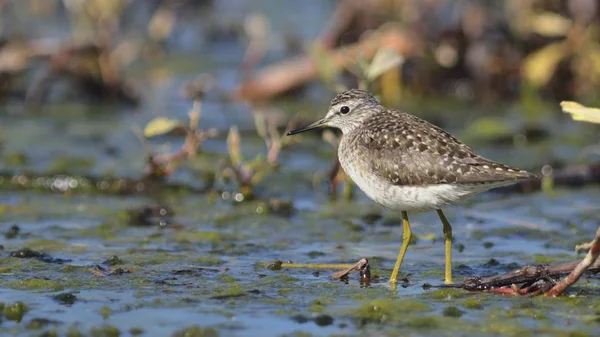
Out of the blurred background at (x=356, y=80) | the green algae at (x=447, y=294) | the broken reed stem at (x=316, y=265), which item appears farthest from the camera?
the blurred background at (x=356, y=80)

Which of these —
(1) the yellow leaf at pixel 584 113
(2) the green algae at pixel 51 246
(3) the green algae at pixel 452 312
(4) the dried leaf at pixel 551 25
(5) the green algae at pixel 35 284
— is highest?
(4) the dried leaf at pixel 551 25

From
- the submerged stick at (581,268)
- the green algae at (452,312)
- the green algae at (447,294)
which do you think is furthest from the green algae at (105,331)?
the submerged stick at (581,268)

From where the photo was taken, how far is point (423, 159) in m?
7.02

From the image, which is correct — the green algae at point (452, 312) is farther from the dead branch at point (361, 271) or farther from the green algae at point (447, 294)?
the dead branch at point (361, 271)

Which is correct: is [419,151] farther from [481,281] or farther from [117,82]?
[117,82]

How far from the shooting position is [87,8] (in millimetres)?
13102

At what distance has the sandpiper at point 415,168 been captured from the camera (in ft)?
22.3

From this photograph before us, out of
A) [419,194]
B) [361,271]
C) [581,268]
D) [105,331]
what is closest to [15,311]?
[105,331]

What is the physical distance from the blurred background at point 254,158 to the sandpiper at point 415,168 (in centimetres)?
55

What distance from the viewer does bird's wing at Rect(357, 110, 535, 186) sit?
6.76 meters

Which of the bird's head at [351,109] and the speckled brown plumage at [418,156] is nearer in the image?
the speckled brown plumage at [418,156]

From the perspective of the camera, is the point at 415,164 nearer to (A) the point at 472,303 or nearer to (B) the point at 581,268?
(A) the point at 472,303

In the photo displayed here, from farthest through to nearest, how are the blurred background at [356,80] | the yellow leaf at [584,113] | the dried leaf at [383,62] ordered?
the blurred background at [356,80] → the dried leaf at [383,62] → the yellow leaf at [584,113]

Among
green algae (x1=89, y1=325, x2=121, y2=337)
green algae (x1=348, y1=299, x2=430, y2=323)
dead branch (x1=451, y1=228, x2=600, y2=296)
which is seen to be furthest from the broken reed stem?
green algae (x1=89, y1=325, x2=121, y2=337)
